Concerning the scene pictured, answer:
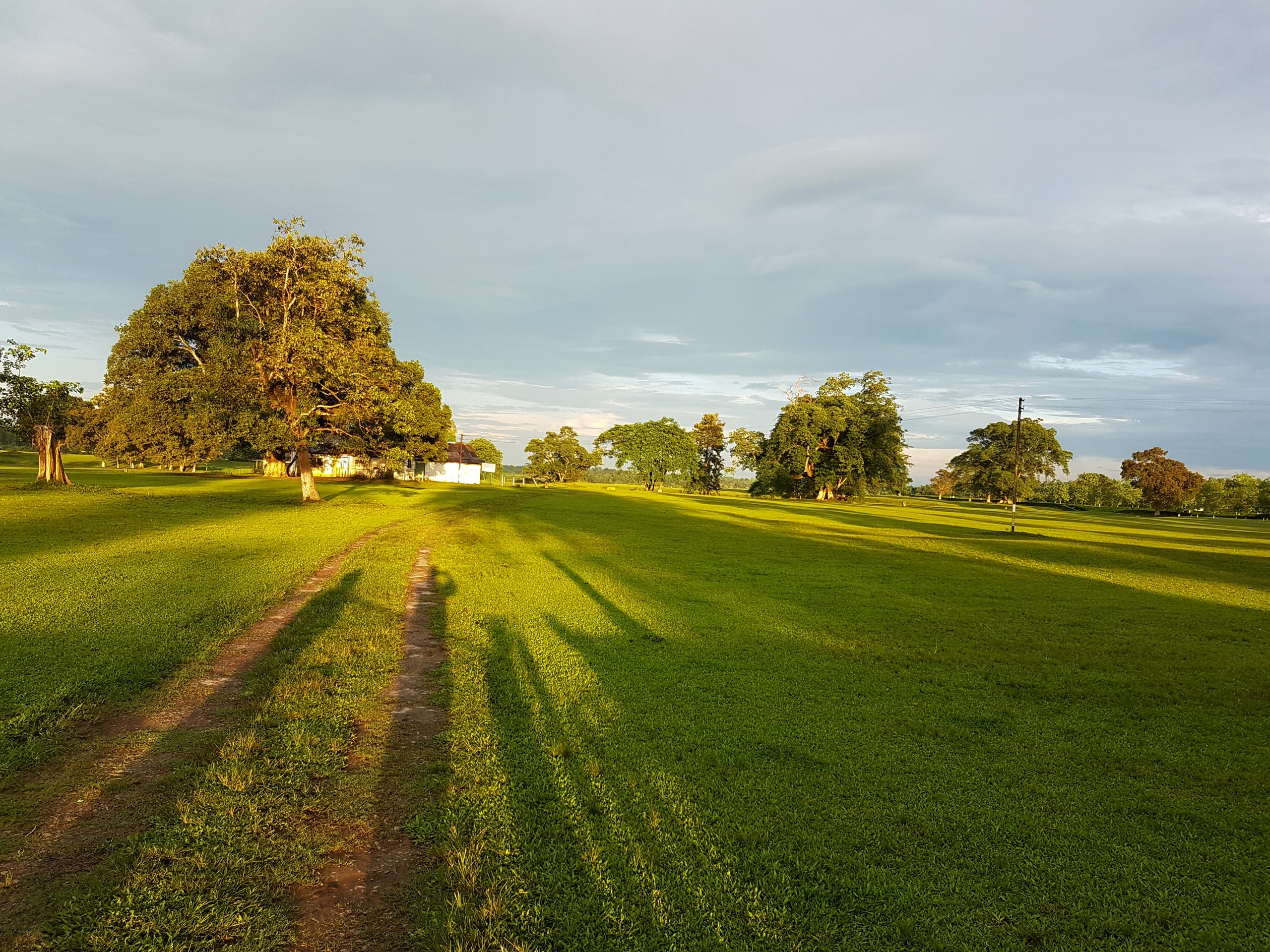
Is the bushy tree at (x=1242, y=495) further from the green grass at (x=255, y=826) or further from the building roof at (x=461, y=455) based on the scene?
the green grass at (x=255, y=826)

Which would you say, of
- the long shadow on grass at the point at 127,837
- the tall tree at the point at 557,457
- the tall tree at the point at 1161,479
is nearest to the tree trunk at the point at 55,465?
the long shadow on grass at the point at 127,837

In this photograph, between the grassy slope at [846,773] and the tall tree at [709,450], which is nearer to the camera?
the grassy slope at [846,773]

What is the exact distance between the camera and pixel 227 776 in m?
4.79

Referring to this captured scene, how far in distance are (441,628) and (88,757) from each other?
5.09 metres

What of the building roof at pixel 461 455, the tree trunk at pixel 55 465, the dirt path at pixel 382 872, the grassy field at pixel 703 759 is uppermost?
the building roof at pixel 461 455

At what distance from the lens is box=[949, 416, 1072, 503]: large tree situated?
84500mm

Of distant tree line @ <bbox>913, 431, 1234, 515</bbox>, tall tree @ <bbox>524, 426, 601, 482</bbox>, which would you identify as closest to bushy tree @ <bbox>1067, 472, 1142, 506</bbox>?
distant tree line @ <bbox>913, 431, 1234, 515</bbox>

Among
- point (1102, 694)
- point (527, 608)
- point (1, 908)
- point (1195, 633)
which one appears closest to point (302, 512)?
point (527, 608)

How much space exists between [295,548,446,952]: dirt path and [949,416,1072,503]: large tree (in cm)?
9242

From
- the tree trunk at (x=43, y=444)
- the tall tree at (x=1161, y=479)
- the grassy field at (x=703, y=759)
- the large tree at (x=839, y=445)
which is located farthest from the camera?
the tall tree at (x=1161, y=479)

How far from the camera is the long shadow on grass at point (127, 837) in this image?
3367 millimetres

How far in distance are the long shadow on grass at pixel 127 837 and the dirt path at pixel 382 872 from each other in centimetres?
24

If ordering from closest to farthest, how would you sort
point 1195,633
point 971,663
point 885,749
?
point 885,749 → point 971,663 → point 1195,633

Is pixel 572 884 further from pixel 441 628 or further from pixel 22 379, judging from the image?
pixel 22 379
